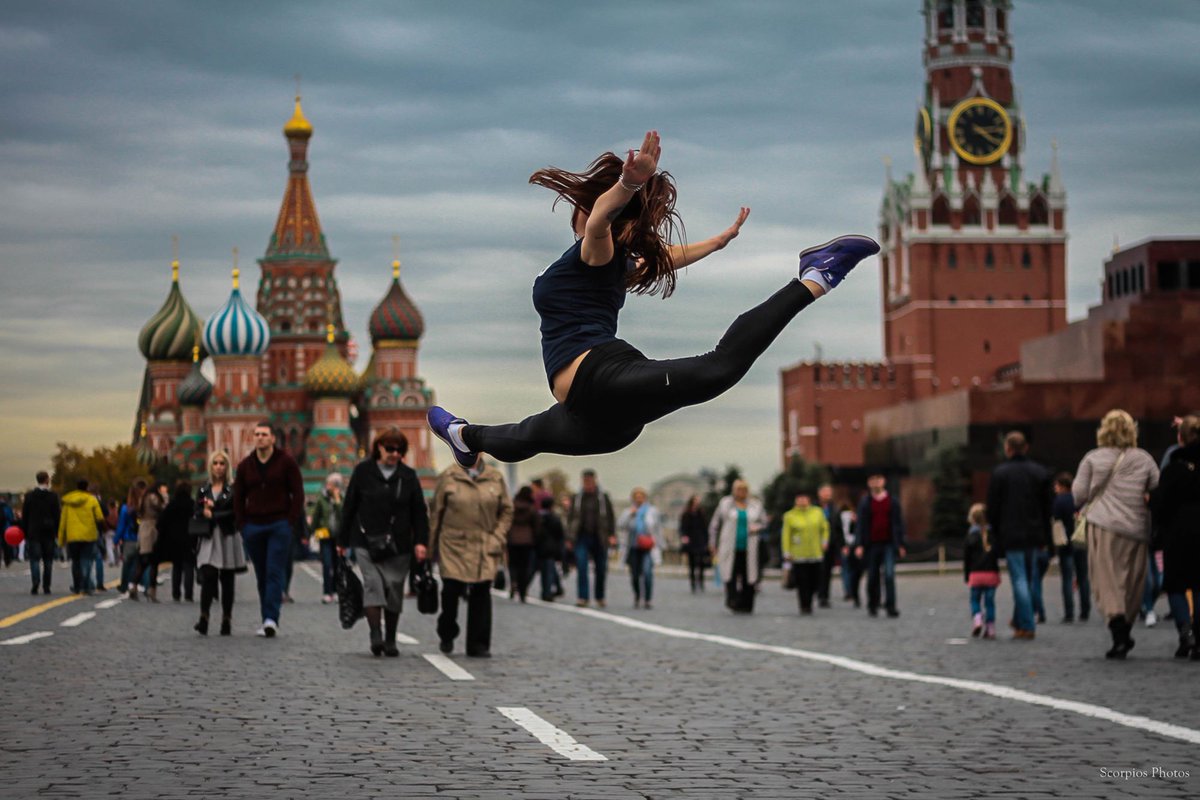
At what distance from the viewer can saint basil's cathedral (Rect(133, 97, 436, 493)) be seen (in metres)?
130

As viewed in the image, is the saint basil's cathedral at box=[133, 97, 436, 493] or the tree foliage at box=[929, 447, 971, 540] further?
the saint basil's cathedral at box=[133, 97, 436, 493]

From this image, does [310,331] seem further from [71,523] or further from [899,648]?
[899,648]

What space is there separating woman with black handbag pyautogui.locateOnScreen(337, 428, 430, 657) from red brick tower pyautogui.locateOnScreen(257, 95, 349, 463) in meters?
121

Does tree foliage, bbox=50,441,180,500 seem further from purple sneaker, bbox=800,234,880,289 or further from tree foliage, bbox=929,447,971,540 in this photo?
purple sneaker, bbox=800,234,880,289

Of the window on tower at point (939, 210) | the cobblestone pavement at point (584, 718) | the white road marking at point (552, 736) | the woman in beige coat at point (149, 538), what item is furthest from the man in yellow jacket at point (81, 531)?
the window on tower at point (939, 210)

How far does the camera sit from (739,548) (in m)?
25.9

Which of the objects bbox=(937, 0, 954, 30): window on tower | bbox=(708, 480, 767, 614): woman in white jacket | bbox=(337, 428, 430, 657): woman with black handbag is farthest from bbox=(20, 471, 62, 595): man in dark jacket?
bbox=(937, 0, 954, 30): window on tower

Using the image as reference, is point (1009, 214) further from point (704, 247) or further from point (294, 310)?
point (704, 247)

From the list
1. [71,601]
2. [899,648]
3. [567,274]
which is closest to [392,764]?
[567,274]

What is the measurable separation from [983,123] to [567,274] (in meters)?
145

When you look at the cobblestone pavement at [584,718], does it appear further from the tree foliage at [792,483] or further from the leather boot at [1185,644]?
the tree foliage at [792,483]

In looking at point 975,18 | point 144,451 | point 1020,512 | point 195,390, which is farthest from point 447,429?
point 975,18

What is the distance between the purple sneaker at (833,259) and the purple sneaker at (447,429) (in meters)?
1.45

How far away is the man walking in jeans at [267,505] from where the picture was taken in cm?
1634
